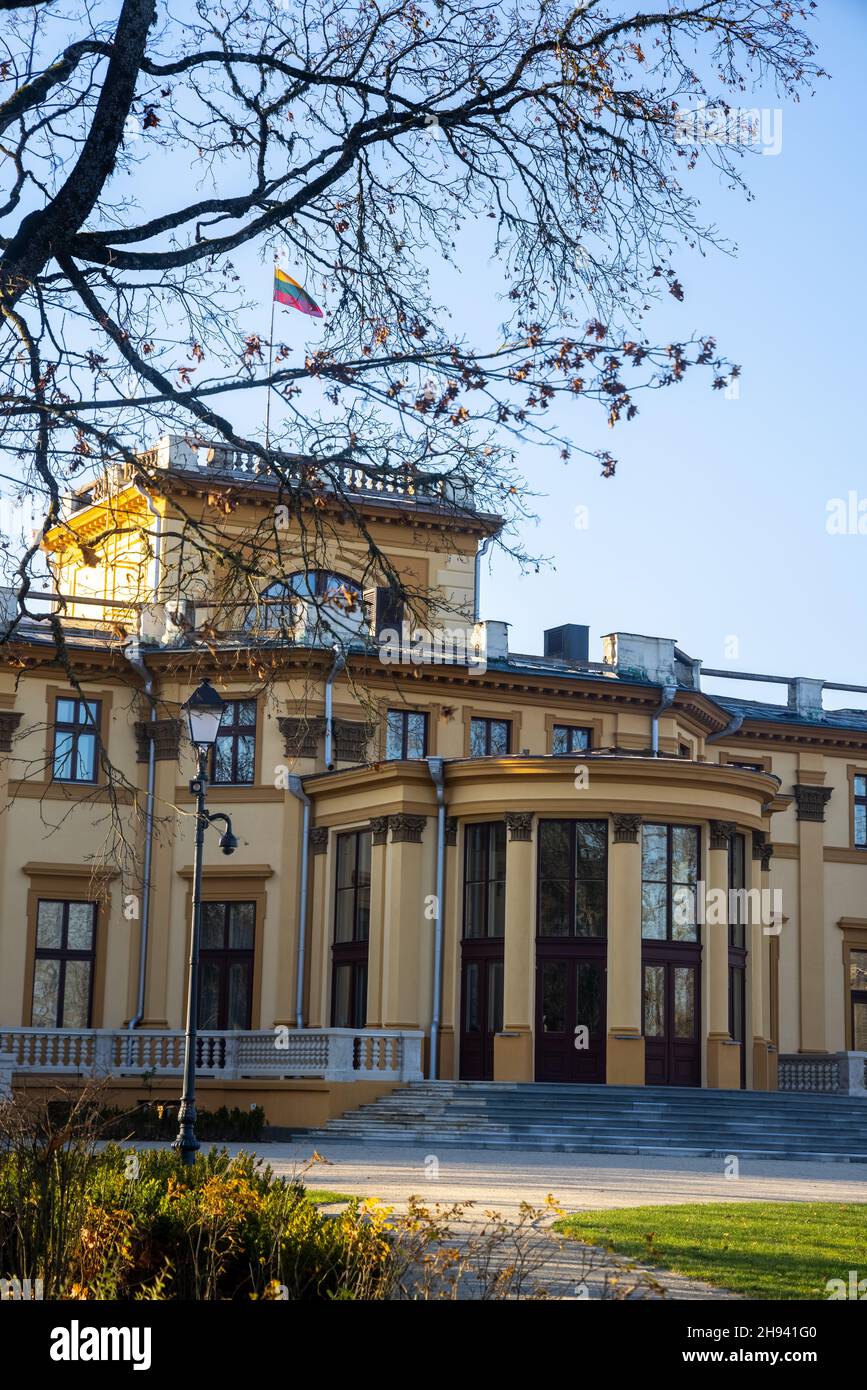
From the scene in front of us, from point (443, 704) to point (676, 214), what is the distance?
24027mm

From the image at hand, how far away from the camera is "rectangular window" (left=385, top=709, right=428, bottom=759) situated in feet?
115

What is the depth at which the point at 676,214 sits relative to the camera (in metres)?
11.9

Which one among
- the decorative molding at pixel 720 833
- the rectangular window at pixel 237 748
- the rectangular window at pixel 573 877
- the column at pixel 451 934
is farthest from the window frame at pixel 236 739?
the decorative molding at pixel 720 833

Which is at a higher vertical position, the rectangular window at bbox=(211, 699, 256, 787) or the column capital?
the rectangular window at bbox=(211, 699, 256, 787)

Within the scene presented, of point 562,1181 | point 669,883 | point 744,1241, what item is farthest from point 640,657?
point 744,1241

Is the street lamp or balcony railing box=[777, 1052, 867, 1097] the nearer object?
the street lamp

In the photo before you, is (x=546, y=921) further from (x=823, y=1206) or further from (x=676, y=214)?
(x=676, y=214)

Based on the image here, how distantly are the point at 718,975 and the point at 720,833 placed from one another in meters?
2.54

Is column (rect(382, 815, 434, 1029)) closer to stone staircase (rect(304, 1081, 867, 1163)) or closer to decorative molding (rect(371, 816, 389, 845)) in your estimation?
decorative molding (rect(371, 816, 389, 845))

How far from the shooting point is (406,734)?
35.4 metres

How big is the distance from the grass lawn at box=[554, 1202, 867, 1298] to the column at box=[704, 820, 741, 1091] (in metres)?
15.5

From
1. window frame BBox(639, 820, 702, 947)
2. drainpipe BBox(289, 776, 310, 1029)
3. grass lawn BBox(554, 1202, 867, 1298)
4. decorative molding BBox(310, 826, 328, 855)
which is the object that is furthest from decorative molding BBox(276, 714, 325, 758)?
grass lawn BBox(554, 1202, 867, 1298)

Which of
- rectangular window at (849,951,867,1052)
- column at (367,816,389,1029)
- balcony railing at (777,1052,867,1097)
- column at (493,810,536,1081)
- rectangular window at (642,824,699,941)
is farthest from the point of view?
rectangular window at (849,951,867,1052)

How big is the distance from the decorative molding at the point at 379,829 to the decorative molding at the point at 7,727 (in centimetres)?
727
